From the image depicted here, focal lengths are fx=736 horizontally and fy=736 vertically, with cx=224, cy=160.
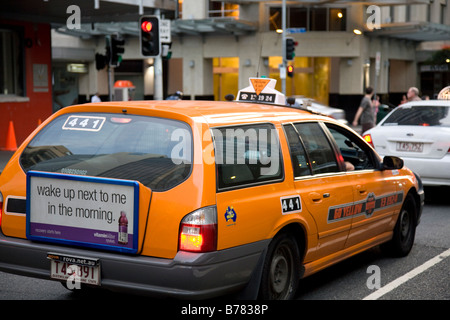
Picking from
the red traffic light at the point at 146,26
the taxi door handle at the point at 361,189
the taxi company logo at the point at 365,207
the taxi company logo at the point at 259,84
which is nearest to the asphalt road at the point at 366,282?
the taxi company logo at the point at 365,207

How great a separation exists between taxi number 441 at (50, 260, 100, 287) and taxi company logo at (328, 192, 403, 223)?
207cm

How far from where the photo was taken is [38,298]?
19.5ft

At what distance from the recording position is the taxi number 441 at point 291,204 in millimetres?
5387

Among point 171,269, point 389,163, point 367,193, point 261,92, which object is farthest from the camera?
point 261,92

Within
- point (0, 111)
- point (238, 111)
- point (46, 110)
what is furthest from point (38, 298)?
point (46, 110)

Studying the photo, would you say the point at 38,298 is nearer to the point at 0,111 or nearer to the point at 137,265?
the point at 137,265

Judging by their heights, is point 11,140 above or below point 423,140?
below

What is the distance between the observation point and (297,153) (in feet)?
19.0

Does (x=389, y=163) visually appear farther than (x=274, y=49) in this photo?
No

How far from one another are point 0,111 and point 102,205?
51.6ft

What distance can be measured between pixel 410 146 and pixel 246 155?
6.48m

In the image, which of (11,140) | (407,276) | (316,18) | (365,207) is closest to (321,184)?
(365,207)

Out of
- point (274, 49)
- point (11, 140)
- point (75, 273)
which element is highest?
point (274, 49)

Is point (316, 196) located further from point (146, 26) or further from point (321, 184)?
point (146, 26)
